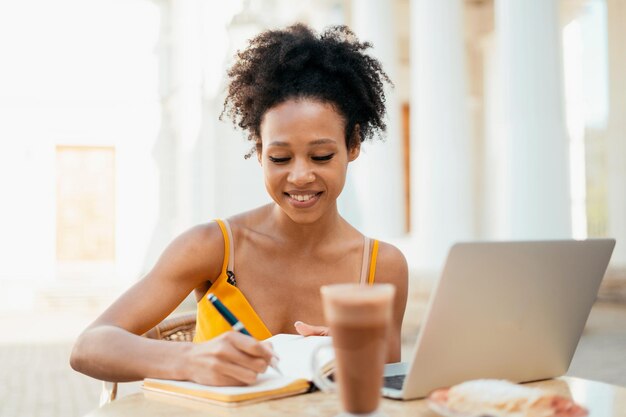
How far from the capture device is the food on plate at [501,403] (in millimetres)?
1260

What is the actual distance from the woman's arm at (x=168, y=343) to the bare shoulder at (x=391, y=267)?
17.0 inches

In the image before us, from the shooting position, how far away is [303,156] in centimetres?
195

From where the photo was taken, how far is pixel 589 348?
824 cm

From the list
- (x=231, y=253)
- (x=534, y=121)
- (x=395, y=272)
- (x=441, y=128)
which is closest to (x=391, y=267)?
(x=395, y=272)

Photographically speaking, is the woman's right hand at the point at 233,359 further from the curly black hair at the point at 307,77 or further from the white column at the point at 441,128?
the white column at the point at 441,128

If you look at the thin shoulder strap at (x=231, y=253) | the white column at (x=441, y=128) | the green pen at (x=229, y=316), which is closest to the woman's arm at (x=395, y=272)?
the thin shoulder strap at (x=231, y=253)

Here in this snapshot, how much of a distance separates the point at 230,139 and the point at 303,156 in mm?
13267

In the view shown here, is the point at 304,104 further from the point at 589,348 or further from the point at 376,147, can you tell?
the point at 376,147

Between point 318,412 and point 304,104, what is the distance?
0.83 metres

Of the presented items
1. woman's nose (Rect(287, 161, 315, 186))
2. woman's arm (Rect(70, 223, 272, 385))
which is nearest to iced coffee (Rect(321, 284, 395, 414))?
woman's arm (Rect(70, 223, 272, 385))

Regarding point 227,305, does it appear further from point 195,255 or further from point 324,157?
point 324,157

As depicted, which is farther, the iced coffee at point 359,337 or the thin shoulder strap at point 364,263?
the thin shoulder strap at point 364,263

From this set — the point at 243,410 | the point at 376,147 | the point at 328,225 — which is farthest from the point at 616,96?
the point at 243,410

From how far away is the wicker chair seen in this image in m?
2.21
